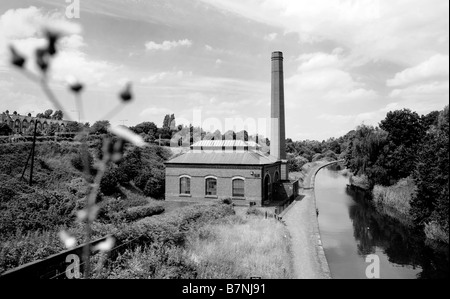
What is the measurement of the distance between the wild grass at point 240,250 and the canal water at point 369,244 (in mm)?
2178

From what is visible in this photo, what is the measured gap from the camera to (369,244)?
14.8 m

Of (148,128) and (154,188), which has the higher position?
(148,128)

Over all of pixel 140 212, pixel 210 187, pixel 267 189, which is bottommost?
pixel 140 212

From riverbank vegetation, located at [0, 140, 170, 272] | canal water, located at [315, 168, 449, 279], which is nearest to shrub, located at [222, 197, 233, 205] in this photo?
riverbank vegetation, located at [0, 140, 170, 272]

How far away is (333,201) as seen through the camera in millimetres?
25359

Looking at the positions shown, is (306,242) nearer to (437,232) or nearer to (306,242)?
(306,242)

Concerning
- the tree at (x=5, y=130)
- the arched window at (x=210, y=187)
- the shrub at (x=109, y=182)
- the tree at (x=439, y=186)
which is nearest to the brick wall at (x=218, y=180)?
the arched window at (x=210, y=187)

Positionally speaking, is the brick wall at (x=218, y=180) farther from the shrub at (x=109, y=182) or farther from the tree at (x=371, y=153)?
the tree at (x=371, y=153)

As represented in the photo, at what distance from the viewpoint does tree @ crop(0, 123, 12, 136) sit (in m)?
20.5

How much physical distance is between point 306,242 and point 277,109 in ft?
45.8

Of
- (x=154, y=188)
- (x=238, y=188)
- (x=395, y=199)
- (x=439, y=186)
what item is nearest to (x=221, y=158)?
(x=238, y=188)

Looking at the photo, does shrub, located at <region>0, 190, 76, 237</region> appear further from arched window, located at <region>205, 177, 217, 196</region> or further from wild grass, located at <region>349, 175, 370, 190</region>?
wild grass, located at <region>349, 175, 370, 190</region>
